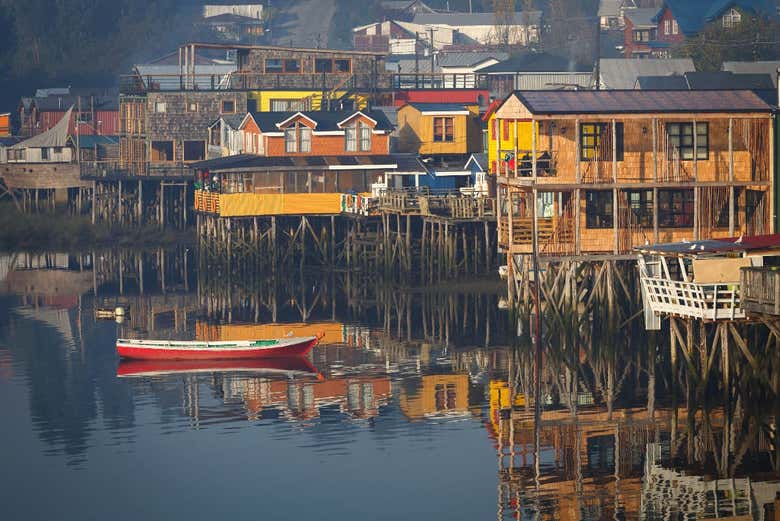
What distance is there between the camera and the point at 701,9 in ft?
432

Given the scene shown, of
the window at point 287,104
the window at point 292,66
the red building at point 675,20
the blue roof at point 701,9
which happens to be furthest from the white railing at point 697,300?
the blue roof at point 701,9

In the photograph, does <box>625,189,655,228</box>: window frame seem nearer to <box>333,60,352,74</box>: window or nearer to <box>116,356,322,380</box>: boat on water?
<box>116,356,322,380</box>: boat on water

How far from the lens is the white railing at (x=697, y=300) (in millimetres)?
40562

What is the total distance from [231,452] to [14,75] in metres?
120

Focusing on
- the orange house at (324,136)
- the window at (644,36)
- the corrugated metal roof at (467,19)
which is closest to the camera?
the orange house at (324,136)

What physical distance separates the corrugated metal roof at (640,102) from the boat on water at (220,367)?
1135 centimetres

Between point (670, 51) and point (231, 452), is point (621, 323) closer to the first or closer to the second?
point (231, 452)

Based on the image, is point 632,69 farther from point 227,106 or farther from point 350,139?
point 227,106

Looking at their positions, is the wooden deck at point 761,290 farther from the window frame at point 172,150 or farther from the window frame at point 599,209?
the window frame at point 172,150

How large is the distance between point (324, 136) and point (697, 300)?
43.8 meters

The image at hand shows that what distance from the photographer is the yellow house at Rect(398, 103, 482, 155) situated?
86.5 metres

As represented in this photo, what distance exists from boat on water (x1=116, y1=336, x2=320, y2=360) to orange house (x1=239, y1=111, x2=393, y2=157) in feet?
94.5

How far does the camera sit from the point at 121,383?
169 feet

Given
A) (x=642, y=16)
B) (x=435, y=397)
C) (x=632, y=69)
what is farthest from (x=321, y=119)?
(x=642, y=16)
